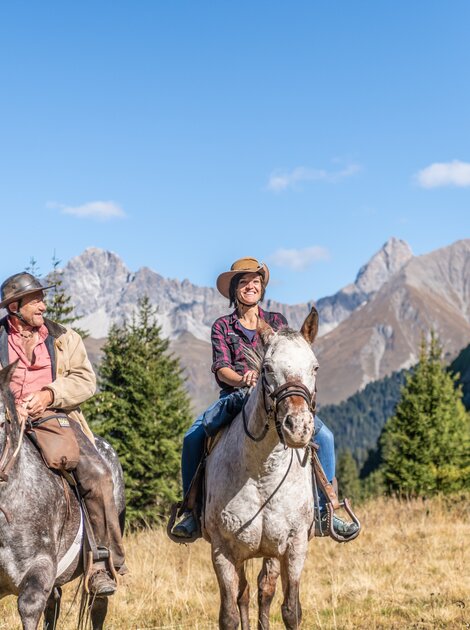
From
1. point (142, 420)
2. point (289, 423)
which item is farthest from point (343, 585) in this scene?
point (142, 420)

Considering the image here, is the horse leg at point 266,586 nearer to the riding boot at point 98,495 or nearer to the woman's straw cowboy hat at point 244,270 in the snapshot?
the riding boot at point 98,495

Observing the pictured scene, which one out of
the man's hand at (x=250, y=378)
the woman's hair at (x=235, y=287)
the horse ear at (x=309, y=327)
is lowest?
the man's hand at (x=250, y=378)

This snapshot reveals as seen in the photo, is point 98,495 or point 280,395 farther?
point 98,495

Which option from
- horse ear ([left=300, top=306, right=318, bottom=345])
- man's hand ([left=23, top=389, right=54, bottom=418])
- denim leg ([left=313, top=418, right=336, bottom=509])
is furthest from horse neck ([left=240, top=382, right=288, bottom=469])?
man's hand ([left=23, top=389, right=54, bottom=418])

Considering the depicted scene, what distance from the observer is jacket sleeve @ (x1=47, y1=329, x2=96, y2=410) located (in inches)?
268

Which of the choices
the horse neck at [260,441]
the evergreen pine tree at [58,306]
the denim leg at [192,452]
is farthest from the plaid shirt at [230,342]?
the evergreen pine tree at [58,306]

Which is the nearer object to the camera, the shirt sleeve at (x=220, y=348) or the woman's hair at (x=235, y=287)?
the shirt sleeve at (x=220, y=348)

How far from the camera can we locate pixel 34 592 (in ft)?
19.1

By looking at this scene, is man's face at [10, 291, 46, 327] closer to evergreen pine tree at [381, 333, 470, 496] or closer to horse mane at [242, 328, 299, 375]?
horse mane at [242, 328, 299, 375]

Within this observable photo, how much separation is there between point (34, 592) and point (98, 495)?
47.0 inches

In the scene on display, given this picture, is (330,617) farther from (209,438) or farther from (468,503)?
(468,503)

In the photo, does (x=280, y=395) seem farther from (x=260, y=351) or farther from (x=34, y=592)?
(x=34, y=592)

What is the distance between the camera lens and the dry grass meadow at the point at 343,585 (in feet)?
28.5

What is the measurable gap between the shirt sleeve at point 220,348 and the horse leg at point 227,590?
189 cm
